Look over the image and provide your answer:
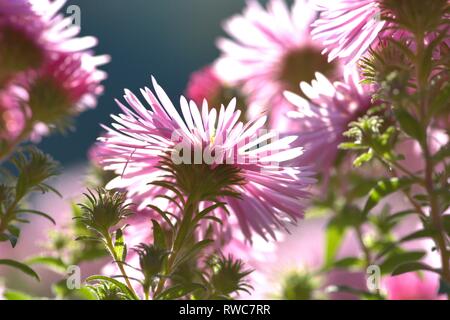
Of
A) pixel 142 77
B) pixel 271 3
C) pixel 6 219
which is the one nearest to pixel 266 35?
pixel 271 3

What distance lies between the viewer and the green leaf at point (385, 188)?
0.86 meters

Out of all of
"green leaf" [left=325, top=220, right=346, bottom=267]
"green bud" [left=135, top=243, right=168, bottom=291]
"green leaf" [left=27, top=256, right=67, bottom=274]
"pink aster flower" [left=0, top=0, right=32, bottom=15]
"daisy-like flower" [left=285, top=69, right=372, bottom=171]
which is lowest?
"green bud" [left=135, top=243, right=168, bottom=291]

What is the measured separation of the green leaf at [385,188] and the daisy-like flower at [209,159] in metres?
0.09

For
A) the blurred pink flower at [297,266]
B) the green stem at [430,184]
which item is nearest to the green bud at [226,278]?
the blurred pink flower at [297,266]

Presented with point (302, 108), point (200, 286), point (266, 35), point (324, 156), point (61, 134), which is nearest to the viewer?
point (200, 286)

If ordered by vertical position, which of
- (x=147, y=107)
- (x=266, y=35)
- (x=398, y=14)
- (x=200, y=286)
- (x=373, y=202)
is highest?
(x=266, y=35)

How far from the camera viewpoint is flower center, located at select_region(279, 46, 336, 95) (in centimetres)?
174

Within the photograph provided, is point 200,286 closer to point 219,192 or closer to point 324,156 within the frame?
point 219,192

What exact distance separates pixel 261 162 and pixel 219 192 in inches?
2.9

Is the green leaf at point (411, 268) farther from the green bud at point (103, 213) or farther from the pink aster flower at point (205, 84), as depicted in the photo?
the pink aster flower at point (205, 84)

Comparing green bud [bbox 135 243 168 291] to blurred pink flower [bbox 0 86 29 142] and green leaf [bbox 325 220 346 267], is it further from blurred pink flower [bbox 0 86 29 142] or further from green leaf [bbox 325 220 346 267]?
green leaf [bbox 325 220 346 267]

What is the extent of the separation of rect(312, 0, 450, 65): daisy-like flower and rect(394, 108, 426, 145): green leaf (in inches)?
3.9

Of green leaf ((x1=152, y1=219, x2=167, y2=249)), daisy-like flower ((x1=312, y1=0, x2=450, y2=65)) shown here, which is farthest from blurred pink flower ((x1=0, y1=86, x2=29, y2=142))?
daisy-like flower ((x1=312, y1=0, x2=450, y2=65))

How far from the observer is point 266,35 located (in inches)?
72.2
